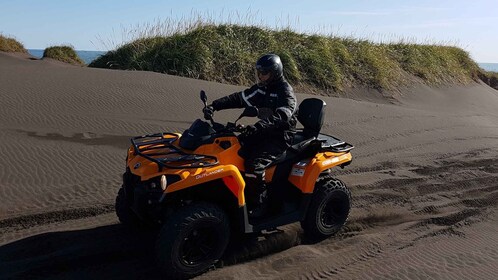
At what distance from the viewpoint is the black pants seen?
14.4ft

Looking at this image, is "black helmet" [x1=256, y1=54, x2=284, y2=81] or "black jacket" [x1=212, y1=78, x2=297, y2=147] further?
"black helmet" [x1=256, y1=54, x2=284, y2=81]

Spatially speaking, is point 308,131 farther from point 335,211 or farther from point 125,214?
point 125,214

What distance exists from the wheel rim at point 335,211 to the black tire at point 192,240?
131cm

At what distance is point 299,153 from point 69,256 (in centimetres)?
224

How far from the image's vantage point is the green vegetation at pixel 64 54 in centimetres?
1617

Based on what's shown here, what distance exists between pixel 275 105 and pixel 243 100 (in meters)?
0.45

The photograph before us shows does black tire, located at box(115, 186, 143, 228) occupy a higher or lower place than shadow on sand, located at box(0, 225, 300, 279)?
higher

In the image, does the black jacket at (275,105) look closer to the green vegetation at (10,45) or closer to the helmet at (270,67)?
the helmet at (270,67)

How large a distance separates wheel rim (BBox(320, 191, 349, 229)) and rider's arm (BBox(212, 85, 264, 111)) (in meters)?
1.21

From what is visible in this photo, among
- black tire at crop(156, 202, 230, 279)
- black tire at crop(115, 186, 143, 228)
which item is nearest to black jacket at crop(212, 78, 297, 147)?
black tire at crop(156, 202, 230, 279)

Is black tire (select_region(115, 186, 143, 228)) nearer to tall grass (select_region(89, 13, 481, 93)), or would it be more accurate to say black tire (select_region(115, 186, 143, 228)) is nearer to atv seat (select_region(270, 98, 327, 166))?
atv seat (select_region(270, 98, 327, 166))

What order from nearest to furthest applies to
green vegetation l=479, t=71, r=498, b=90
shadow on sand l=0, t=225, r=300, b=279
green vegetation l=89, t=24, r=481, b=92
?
shadow on sand l=0, t=225, r=300, b=279, green vegetation l=89, t=24, r=481, b=92, green vegetation l=479, t=71, r=498, b=90

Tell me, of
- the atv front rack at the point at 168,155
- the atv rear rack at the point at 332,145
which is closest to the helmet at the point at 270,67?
the atv rear rack at the point at 332,145

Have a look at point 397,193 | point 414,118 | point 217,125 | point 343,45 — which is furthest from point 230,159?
point 343,45
